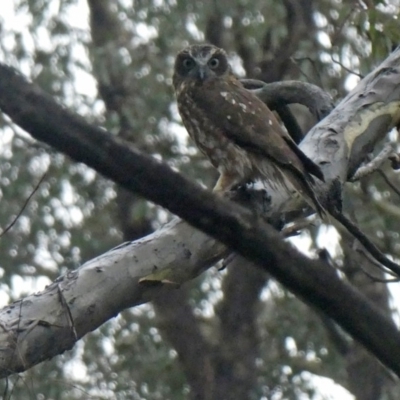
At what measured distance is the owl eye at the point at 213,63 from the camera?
13.9 feet

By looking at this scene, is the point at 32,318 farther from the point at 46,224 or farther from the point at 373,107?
the point at 46,224

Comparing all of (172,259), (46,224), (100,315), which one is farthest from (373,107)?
(46,224)

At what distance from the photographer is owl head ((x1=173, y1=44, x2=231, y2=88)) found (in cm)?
416

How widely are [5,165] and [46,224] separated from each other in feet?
1.62

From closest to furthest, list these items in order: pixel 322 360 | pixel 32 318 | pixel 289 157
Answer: pixel 32 318 < pixel 289 157 < pixel 322 360

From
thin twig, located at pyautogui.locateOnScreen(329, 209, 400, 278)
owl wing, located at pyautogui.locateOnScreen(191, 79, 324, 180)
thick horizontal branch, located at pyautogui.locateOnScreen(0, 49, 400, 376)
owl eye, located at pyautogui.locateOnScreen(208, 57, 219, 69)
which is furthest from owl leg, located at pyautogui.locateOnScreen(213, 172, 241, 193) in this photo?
thick horizontal branch, located at pyautogui.locateOnScreen(0, 49, 400, 376)

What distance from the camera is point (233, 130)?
367cm

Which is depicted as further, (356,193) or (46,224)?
(46,224)

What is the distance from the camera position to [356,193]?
20.4ft

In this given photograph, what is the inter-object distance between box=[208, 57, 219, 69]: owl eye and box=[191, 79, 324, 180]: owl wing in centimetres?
24

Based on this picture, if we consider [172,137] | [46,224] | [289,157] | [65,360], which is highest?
[289,157]

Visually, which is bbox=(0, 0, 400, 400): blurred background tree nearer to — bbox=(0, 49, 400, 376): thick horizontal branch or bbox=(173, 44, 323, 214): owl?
bbox=(173, 44, 323, 214): owl

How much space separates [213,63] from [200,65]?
0.30 ft

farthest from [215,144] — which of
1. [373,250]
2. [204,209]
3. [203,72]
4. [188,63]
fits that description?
[204,209]
